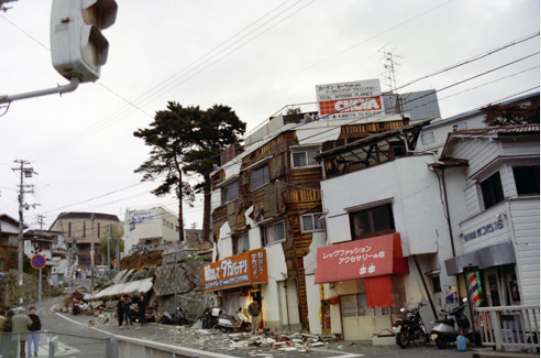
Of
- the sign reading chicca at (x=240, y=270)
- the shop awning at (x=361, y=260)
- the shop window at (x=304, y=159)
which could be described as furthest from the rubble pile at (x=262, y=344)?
the shop window at (x=304, y=159)

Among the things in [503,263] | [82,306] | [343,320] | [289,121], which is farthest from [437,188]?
[82,306]

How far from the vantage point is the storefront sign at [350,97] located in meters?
25.2

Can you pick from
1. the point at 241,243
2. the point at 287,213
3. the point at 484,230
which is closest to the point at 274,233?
the point at 287,213

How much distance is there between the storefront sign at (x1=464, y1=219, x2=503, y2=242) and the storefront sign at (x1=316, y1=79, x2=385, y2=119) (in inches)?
393

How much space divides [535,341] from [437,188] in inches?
365

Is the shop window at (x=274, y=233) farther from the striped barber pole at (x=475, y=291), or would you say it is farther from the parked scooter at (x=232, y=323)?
the striped barber pole at (x=475, y=291)

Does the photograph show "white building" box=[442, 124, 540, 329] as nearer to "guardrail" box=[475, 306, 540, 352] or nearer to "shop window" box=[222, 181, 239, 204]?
"guardrail" box=[475, 306, 540, 352]

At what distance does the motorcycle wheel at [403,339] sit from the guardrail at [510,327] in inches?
152

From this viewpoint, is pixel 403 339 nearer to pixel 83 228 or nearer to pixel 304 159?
pixel 304 159

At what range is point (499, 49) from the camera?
12.1 metres

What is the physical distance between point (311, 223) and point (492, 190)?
9561 millimetres

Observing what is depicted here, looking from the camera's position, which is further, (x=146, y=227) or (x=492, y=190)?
(x=146, y=227)

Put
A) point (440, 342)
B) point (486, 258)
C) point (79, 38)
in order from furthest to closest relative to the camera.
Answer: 1. point (486, 258)
2. point (440, 342)
3. point (79, 38)

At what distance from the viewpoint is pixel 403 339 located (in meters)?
15.2
